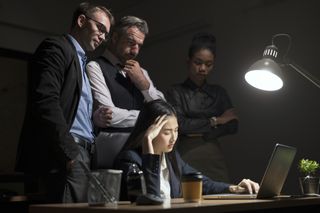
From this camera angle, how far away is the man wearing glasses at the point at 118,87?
224cm

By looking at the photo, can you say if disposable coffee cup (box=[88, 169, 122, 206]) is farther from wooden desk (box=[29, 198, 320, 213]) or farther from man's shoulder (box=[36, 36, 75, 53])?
man's shoulder (box=[36, 36, 75, 53])

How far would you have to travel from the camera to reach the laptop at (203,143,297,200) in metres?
1.65

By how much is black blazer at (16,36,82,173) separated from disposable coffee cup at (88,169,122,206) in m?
0.47

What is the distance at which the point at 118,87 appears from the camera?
246cm

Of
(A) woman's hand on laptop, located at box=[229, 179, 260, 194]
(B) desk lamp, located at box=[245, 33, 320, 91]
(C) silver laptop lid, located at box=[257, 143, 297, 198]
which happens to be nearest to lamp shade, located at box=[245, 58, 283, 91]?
(B) desk lamp, located at box=[245, 33, 320, 91]

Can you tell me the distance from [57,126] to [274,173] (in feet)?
2.91

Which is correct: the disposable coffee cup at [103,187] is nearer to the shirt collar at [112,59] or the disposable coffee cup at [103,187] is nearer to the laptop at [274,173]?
the laptop at [274,173]

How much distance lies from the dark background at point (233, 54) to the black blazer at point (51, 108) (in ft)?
5.83

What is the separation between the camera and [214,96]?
3.16 meters

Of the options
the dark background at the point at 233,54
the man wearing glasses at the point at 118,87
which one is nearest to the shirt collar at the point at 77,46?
the man wearing glasses at the point at 118,87

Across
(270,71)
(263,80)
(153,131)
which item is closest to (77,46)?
(153,131)

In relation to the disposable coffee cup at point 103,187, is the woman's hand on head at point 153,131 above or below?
above

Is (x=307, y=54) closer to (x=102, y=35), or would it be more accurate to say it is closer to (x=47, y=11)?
(x=102, y=35)

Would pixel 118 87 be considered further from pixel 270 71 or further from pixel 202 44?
pixel 202 44
